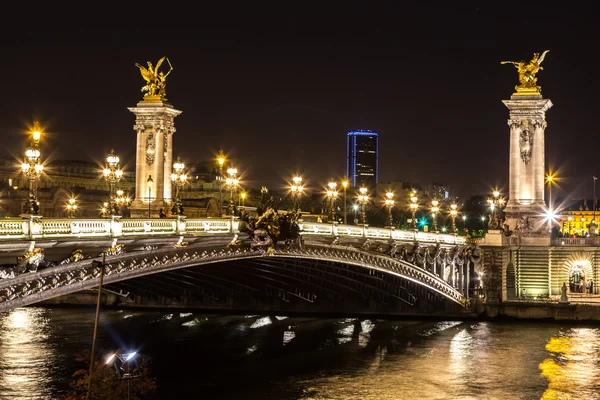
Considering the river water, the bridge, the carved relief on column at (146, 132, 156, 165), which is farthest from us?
the carved relief on column at (146, 132, 156, 165)

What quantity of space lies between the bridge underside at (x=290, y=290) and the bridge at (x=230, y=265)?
8 cm

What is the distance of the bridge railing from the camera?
29.1m

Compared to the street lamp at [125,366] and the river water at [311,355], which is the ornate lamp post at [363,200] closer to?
the river water at [311,355]

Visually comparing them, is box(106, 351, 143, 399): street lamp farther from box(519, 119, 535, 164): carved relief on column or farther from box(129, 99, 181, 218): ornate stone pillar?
box(519, 119, 535, 164): carved relief on column

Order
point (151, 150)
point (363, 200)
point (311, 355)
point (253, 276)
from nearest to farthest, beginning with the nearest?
point (311, 355), point (253, 276), point (151, 150), point (363, 200)

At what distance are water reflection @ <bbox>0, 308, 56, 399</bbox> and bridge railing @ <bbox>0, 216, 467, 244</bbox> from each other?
6798 mm

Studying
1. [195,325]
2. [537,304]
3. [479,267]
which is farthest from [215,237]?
[479,267]

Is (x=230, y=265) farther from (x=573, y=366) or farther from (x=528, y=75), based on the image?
(x=528, y=75)

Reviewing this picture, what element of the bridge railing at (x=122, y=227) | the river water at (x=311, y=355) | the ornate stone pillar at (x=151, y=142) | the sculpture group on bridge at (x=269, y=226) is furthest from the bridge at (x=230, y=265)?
the ornate stone pillar at (x=151, y=142)

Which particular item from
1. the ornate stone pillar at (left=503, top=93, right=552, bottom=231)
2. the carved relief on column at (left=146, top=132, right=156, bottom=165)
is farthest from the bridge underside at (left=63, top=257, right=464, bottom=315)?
the ornate stone pillar at (left=503, top=93, right=552, bottom=231)

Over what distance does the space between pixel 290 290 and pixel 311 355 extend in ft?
42.7

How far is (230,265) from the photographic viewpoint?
152 feet

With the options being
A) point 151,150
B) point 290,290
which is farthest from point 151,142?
point 290,290

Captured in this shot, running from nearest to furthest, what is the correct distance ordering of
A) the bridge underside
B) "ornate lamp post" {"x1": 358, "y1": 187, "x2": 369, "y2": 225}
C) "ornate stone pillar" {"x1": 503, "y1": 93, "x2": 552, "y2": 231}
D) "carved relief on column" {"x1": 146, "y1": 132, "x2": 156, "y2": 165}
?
1. the bridge underside
2. "ornate lamp post" {"x1": 358, "y1": 187, "x2": 369, "y2": 225}
3. "carved relief on column" {"x1": 146, "y1": 132, "x2": 156, "y2": 165}
4. "ornate stone pillar" {"x1": 503, "y1": 93, "x2": 552, "y2": 231}
